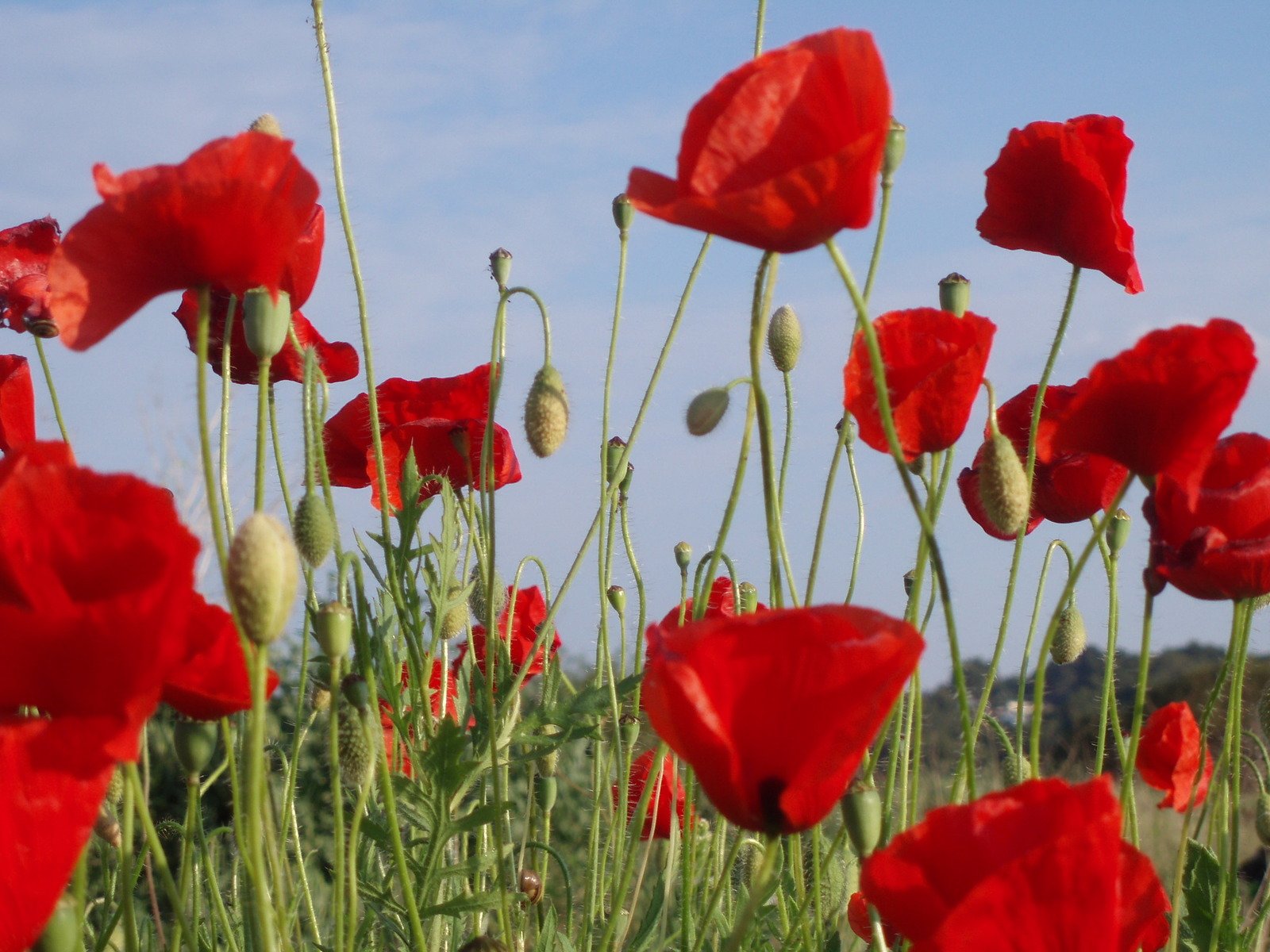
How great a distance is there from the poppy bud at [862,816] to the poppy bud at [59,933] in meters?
0.53

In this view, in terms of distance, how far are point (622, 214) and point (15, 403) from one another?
853 millimetres

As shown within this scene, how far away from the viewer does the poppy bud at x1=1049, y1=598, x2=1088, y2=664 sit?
1.93 meters

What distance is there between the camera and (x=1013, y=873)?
0.79 metres

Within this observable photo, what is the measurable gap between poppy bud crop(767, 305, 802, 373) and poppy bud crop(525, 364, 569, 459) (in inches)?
13.5

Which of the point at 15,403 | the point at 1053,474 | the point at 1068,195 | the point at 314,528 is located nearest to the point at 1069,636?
the point at 1053,474

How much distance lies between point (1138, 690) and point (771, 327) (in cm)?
76

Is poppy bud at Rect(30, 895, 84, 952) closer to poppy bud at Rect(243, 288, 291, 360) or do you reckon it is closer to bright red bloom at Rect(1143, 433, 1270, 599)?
poppy bud at Rect(243, 288, 291, 360)

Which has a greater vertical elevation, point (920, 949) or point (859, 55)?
point (859, 55)

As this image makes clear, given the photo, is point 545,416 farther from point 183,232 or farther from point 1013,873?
point 1013,873

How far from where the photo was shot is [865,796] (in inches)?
39.2

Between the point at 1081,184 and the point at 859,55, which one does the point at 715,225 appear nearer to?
the point at 859,55

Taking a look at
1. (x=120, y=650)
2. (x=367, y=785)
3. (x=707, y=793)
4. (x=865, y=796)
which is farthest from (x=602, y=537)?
(x=120, y=650)

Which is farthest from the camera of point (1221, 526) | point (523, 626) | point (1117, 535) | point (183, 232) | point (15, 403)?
point (523, 626)

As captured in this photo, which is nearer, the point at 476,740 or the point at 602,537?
the point at 476,740
